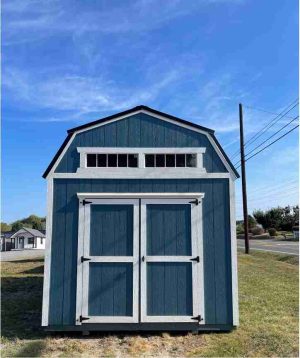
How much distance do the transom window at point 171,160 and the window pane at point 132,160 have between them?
0.18 metres

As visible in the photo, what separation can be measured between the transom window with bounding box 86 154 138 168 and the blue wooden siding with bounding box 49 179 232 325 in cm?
30

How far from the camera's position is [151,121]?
7402 mm

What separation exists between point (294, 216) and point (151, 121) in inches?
2117

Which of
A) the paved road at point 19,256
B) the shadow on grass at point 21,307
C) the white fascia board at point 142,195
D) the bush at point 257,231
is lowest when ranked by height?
the paved road at point 19,256

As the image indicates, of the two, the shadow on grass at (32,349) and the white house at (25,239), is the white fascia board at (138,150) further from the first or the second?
the white house at (25,239)

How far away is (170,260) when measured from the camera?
273 inches

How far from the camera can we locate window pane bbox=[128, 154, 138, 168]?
23.9ft

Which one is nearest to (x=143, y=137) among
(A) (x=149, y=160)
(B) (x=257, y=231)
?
(A) (x=149, y=160)

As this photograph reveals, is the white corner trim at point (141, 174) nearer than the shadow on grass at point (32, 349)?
No

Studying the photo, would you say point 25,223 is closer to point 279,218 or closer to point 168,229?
point 279,218

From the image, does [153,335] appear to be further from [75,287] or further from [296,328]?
[296,328]

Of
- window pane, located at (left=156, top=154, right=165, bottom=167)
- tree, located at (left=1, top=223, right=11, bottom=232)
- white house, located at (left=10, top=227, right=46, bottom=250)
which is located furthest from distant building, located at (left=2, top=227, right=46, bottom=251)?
window pane, located at (left=156, top=154, right=165, bottom=167)

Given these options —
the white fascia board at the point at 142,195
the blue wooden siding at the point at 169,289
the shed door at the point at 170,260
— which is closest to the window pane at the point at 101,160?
the white fascia board at the point at 142,195

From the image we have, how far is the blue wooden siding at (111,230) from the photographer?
274 inches
